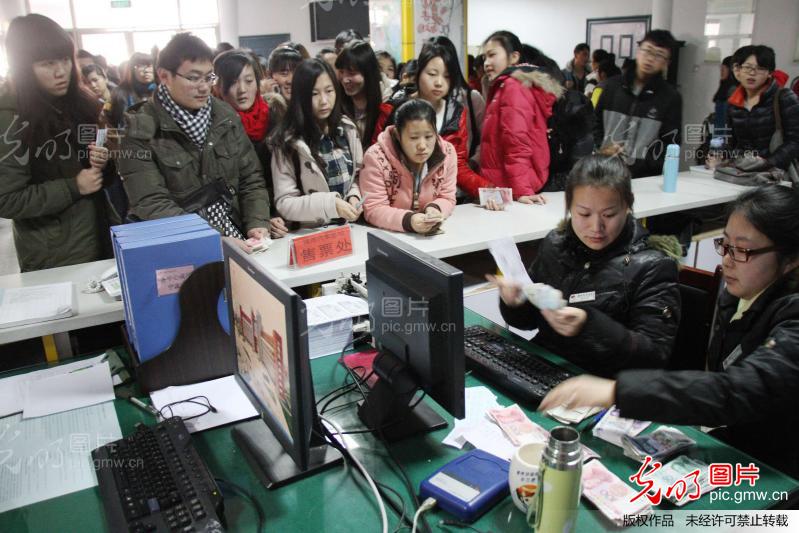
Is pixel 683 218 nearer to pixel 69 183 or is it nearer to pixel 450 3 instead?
pixel 450 3

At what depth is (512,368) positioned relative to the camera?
1604 mm

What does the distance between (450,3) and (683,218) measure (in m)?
2.30

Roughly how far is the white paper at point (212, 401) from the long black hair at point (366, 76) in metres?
1.73

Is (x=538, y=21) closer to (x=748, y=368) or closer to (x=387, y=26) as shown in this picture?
(x=387, y=26)

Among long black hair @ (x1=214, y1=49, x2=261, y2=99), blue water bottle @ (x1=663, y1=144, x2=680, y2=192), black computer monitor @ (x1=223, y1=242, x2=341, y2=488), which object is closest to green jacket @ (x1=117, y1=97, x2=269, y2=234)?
long black hair @ (x1=214, y1=49, x2=261, y2=99)

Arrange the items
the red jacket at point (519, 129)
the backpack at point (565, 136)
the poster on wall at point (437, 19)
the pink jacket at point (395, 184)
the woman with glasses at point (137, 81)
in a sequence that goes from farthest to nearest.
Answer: the poster on wall at point (437, 19), the woman with glasses at point (137, 81), the backpack at point (565, 136), the red jacket at point (519, 129), the pink jacket at point (395, 184)

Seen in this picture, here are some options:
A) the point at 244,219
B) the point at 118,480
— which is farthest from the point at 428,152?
the point at 118,480

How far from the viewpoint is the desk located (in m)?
1.13

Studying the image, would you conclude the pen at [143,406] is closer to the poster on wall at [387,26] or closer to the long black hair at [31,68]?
the long black hair at [31,68]

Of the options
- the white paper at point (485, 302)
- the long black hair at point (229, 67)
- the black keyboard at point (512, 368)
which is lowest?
→ the white paper at point (485, 302)

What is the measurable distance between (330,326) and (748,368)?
107 cm

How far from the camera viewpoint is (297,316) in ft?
3.32

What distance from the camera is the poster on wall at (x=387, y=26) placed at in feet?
14.7

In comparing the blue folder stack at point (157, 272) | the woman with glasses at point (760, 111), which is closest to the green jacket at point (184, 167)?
the blue folder stack at point (157, 272)
